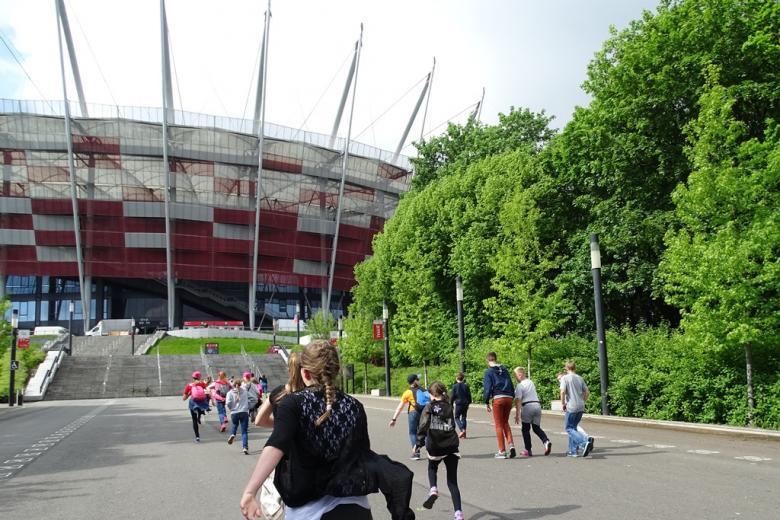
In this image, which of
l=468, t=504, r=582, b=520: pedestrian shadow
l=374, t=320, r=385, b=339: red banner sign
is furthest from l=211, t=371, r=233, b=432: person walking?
l=374, t=320, r=385, b=339: red banner sign

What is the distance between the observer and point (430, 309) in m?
40.7

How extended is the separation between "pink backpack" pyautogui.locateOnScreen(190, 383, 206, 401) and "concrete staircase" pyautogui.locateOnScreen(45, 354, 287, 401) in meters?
36.8

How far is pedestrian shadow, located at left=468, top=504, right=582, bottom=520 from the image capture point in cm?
753

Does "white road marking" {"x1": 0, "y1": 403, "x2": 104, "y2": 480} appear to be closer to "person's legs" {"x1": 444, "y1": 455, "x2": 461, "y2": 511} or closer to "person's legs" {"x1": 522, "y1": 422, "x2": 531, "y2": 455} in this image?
"person's legs" {"x1": 444, "y1": 455, "x2": 461, "y2": 511}

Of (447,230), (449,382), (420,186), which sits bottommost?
(449,382)

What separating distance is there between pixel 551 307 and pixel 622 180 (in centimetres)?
596

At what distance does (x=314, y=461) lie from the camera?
11.9 feet

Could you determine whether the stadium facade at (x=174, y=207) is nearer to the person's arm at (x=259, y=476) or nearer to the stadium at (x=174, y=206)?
the stadium at (x=174, y=206)

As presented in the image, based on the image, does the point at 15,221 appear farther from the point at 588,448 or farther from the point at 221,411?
the point at 588,448

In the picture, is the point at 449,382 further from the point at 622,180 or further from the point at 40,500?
the point at 40,500

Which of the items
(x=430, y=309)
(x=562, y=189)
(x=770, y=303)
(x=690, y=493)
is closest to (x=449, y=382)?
(x=430, y=309)

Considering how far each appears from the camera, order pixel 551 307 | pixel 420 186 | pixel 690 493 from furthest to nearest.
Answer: pixel 420 186 < pixel 551 307 < pixel 690 493

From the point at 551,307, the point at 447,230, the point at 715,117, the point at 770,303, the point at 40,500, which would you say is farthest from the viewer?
the point at 447,230

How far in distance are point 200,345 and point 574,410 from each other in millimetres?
66630
